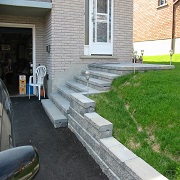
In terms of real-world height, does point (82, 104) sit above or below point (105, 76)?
below

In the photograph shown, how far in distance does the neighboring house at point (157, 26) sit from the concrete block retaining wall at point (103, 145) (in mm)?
11336

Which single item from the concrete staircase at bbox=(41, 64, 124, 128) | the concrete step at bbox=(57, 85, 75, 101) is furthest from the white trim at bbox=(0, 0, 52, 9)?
the concrete step at bbox=(57, 85, 75, 101)

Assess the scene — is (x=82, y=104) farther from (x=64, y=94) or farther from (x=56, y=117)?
(x=64, y=94)

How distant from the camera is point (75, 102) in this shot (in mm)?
4273

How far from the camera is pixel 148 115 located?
10.9 feet

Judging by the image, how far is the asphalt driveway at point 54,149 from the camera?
3000 millimetres

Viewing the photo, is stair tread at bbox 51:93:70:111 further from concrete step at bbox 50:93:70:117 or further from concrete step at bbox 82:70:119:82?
concrete step at bbox 82:70:119:82

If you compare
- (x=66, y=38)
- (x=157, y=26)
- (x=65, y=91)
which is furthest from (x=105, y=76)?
(x=157, y=26)

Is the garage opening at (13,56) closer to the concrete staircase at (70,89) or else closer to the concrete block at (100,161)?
the concrete staircase at (70,89)

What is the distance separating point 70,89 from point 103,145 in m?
3.55

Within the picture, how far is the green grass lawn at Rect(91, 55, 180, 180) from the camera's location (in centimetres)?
263

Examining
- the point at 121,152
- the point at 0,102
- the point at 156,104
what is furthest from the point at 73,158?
the point at 0,102

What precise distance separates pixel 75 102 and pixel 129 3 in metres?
4.98

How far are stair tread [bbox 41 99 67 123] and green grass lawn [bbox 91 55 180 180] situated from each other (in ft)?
3.02
